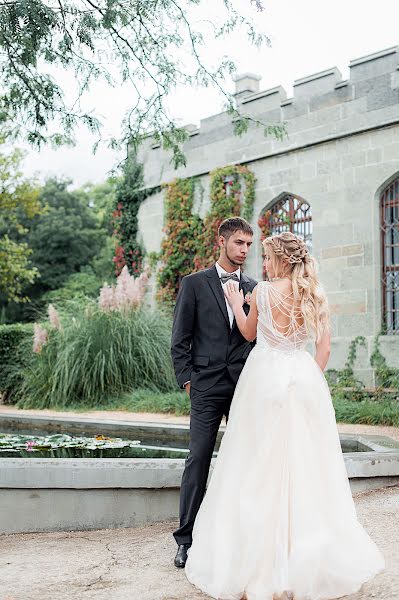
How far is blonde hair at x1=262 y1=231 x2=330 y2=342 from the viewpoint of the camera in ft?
12.3

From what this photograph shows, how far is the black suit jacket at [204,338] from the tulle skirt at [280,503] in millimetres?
232

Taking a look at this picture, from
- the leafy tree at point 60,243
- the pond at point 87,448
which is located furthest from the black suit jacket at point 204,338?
the leafy tree at point 60,243

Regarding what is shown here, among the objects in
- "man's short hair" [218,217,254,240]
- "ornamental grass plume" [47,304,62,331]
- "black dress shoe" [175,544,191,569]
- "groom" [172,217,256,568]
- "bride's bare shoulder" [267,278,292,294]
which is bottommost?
"black dress shoe" [175,544,191,569]

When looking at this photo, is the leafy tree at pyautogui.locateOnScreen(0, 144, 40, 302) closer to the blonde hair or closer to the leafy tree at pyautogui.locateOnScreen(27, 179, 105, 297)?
the leafy tree at pyautogui.locateOnScreen(27, 179, 105, 297)

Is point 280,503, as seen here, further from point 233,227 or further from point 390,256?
point 390,256

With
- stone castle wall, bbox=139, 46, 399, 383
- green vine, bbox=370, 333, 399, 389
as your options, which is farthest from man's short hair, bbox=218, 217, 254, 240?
stone castle wall, bbox=139, 46, 399, 383

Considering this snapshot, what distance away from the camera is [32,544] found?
4430 millimetres

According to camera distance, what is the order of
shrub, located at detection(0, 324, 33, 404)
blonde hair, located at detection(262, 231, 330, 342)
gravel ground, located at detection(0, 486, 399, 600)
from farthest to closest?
shrub, located at detection(0, 324, 33, 404) → blonde hair, located at detection(262, 231, 330, 342) → gravel ground, located at detection(0, 486, 399, 600)

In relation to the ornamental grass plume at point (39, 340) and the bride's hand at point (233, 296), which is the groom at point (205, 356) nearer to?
the bride's hand at point (233, 296)

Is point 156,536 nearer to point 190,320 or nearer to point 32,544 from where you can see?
point 32,544

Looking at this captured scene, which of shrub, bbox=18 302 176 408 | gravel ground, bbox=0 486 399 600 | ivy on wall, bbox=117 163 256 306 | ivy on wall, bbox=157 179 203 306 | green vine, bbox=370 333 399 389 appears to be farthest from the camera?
ivy on wall, bbox=157 179 203 306

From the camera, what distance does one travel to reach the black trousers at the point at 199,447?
396 cm

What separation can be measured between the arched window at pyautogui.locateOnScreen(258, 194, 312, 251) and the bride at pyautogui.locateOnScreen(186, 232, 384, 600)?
30.1 ft

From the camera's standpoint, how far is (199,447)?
3.99 metres
